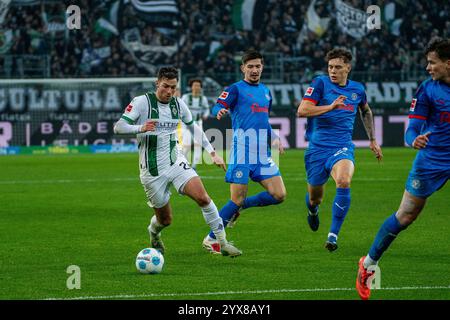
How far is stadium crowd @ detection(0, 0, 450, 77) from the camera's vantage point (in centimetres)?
3388

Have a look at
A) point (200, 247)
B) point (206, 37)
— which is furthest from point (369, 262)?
point (206, 37)

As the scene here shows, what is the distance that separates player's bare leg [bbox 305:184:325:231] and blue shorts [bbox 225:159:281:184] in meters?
0.55

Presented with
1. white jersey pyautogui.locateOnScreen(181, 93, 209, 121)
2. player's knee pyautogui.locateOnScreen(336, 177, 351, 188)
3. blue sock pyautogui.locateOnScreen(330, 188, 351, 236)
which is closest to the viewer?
blue sock pyautogui.locateOnScreen(330, 188, 351, 236)

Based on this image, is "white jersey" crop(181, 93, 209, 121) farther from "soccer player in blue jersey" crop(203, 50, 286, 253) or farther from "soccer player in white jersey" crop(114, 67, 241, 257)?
A: "soccer player in white jersey" crop(114, 67, 241, 257)

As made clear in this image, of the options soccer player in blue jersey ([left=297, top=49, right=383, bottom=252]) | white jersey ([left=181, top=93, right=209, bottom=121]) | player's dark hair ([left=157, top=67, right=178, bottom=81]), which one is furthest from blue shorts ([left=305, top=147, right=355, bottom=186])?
white jersey ([left=181, top=93, right=209, bottom=121])

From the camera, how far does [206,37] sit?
34.9 metres

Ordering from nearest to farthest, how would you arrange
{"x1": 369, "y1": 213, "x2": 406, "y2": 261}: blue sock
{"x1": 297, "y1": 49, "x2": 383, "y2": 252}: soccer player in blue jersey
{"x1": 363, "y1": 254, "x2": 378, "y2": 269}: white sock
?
1. {"x1": 363, "y1": 254, "x2": 378, "y2": 269}: white sock
2. {"x1": 369, "y1": 213, "x2": 406, "y2": 261}: blue sock
3. {"x1": 297, "y1": 49, "x2": 383, "y2": 252}: soccer player in blue jersey

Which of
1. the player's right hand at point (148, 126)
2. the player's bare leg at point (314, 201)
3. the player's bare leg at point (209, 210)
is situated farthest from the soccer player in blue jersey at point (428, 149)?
the player's bare leg at point (314, 201)

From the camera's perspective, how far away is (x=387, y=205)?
15711mm

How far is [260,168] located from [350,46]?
23.3 m

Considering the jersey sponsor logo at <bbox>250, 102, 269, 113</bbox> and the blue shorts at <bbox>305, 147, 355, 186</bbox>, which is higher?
the jersey sponsor logo at <bbox>250, 102, 269, 113</bbox>

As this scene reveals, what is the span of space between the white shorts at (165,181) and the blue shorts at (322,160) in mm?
1961

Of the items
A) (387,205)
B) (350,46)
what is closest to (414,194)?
(387,205)
